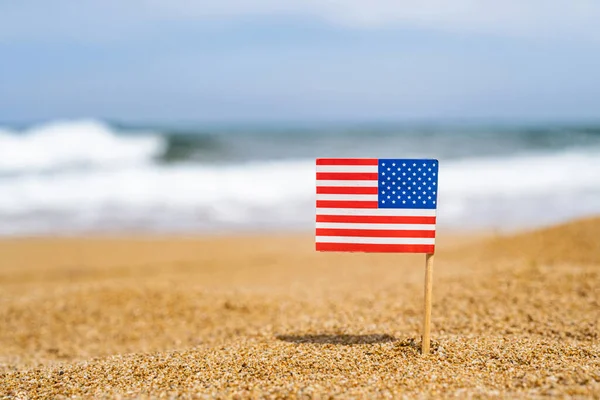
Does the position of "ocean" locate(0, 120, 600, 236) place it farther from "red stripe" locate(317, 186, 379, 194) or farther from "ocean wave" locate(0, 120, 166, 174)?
"red stripe" locate(317, 186, 379, 194)

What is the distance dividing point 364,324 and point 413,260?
4455 millimetres

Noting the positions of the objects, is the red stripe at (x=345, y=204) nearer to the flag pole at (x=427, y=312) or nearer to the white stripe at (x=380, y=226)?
the white stripe at (x=380, y=226)

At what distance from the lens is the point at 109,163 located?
1149 inches

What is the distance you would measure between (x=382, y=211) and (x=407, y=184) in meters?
0.27

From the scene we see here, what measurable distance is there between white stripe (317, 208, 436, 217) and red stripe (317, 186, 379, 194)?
0.13 m

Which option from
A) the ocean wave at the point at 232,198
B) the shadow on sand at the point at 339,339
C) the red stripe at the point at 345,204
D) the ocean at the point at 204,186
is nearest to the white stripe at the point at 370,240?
the red stripe at the point at 345,204

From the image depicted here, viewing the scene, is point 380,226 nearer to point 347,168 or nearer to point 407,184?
point 407,184

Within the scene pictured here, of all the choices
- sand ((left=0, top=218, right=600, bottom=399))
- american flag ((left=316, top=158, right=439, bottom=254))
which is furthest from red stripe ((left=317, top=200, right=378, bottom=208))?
sand ((left=0, top=218, right=600, bottom=399))

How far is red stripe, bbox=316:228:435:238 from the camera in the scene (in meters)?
4.24

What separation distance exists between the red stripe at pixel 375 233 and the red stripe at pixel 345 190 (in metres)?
0.29

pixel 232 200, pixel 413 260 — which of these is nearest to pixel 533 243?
pixel 413 260

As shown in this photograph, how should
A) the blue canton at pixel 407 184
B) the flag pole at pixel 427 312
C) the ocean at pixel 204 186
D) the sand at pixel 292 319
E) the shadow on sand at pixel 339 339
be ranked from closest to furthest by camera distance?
the sand at pixel 292 319, the blue canton at pixel 407 184, the flag pole at pixel 427 312, the shadow on sand at pixel 339 339, the ocean at pixel 204 186

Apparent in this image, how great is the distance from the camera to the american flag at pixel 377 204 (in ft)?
13.8

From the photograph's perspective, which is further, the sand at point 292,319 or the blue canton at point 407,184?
the blue canton at point 407,184
